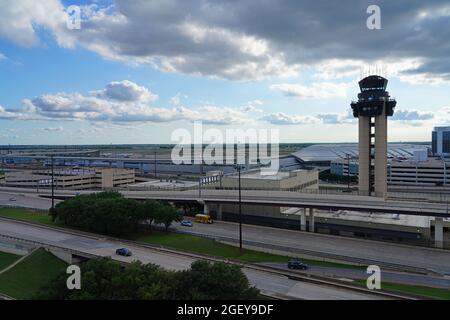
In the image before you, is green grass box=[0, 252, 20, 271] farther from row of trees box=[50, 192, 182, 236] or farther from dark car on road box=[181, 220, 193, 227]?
dark car on road box=[181, 220, 193, 227]

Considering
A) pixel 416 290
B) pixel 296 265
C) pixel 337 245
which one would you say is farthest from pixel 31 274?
pixel 416 290

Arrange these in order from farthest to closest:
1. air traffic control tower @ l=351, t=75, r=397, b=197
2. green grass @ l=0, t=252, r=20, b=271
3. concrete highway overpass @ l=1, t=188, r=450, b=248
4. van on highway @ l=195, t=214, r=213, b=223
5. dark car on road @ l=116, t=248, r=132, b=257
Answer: air traffic control tower @ l=351, t=75, r=397, b=197, van on highway @ l=195, t=214, r=213, b=223, concrete highway overpass @ l=1, t=188, r=450, b=248, green grass @ l=0, t=252, r=20, b=271, dark car on road @ l=116, t=248, r=132, b=257

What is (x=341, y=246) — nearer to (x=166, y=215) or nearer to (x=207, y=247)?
(x=207, y=247)

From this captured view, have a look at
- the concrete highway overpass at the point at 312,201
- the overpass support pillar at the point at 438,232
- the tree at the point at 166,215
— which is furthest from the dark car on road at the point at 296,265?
the overpass support pillar at the point at 438,232

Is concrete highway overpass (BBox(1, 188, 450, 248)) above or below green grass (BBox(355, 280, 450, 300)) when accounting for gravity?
above

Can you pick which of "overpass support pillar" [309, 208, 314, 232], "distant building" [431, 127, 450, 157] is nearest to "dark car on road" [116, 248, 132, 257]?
"overpass support pillar" [309, 208, 314, 232]

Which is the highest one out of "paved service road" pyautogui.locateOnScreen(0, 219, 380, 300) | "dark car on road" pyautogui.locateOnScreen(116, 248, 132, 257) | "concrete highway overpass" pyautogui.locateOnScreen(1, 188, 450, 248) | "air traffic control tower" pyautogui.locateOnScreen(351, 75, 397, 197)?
"air traffic control tower" pyautogui.locateOnScreen(351, 75, 397, 197)
